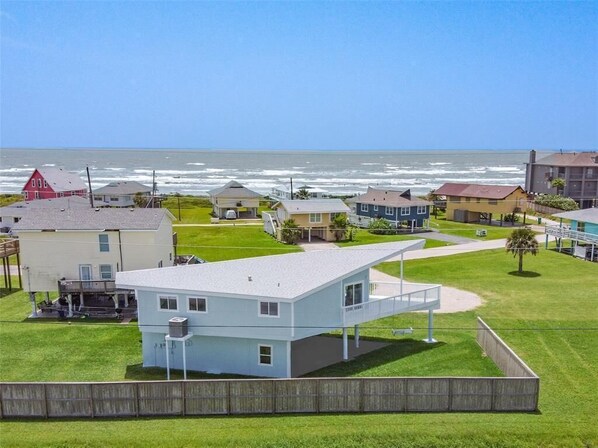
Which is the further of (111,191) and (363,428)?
(111,191)

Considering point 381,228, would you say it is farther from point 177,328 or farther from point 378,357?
point 177,328

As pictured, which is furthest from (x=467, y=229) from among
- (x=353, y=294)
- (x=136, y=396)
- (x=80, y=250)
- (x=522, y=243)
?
(x=136, y=396)

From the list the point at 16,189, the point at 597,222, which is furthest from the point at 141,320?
the point at 16,189

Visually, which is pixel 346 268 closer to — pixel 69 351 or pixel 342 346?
pixel 342 346

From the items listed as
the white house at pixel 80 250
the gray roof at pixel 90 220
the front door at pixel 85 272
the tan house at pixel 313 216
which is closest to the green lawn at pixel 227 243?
the tan house at pixel 313 216

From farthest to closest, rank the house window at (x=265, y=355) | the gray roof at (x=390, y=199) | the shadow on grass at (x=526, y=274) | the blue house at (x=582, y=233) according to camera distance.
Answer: the gray roof at (x=390, y=199) → the blue house at (x=582, y=233) → the shadow on grass at (x=526, y=274) → the house window at (x=265, y=355)

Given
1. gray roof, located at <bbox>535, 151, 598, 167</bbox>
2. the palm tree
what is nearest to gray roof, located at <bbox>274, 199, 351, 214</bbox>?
the palm tree

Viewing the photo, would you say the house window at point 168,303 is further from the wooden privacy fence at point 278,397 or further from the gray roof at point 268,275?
the wooden privacy fence at point 278,397
